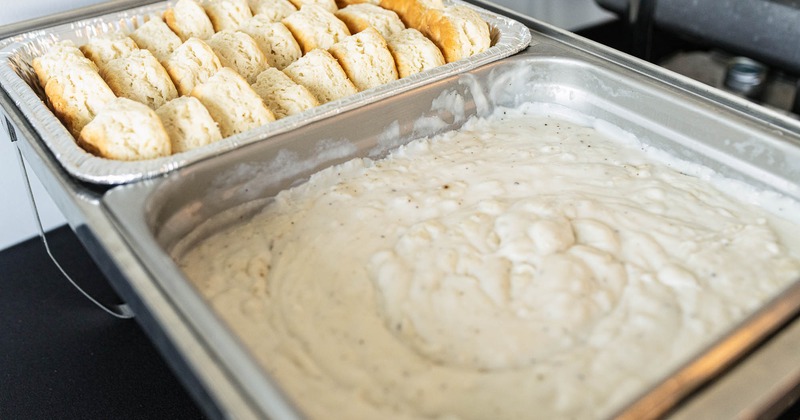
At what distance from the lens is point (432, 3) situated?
4.66 feet

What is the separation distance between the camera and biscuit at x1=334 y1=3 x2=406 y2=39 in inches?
54.9

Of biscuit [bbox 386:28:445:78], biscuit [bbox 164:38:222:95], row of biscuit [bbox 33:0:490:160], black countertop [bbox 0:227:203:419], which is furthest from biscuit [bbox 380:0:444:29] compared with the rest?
black countertop [bbox 0:227:203:419]

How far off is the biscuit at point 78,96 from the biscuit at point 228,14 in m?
0.35

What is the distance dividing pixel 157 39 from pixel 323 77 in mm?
395

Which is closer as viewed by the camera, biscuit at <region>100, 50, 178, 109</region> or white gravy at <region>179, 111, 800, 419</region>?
white gravy at <region>179, 111, 800, 419</region>

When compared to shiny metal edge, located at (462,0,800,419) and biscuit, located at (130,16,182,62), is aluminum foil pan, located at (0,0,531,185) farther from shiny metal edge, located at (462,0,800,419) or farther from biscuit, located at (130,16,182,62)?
shiny metal edge, located at (462,0,800,419)

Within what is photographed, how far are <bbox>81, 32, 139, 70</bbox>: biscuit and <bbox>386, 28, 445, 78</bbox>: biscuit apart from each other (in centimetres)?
52

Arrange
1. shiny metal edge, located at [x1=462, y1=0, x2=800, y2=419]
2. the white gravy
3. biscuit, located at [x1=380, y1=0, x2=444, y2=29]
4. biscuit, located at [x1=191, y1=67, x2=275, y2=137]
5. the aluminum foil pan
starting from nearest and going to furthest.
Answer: shiny metal edge, located at [x1=462, y1=0, x2=800, y2=419], the white gravy, the aluminum foil pan, biscuit, located at [x1=191, y1=67, x2=275, y2=137], biscuit, located at [x1=380, y1=0, x2=444, y2=29]

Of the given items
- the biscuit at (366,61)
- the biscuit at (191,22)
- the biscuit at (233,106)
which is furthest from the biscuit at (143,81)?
the biscuit at (366,61)

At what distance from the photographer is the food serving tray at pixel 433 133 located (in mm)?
643

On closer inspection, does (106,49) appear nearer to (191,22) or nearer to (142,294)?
(191,22)

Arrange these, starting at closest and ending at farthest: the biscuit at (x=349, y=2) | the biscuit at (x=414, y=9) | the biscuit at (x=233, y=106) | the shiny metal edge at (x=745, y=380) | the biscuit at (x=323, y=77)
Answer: the shiny metal edge at (x=745, y=380)
the biscuit at (x=233, y=106)
the biscuit at (x=323, y=77)
the biscuit at (x=414, y=9)
the biscuit at (x=349, y=2)

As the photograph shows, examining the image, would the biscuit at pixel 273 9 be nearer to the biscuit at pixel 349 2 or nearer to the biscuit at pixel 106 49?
the biscuit at pixel 349 2

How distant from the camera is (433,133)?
1.25 m
